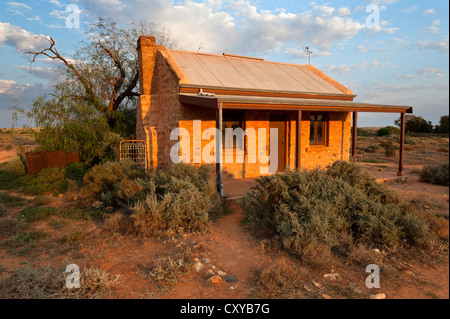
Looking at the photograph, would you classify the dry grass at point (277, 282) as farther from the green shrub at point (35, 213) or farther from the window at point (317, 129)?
the window at point (317, 129)

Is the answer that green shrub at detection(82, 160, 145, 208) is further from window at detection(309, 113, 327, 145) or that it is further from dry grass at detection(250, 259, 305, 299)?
window at detection(309, 113, 327, 145)

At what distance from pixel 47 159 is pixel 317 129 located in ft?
35.1

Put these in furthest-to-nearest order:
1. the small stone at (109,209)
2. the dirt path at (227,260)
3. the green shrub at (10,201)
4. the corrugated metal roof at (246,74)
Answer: the corrugated metal roof at (246,74)
the green shrub at (10,201)
the small stone at (109,209)
the dirt path at (227,260)

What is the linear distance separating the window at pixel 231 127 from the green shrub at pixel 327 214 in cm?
400

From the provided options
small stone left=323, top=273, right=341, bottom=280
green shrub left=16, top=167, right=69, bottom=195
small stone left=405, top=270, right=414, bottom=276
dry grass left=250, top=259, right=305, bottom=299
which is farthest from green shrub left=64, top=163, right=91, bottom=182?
small stone left=405, top=270, right=414, bottom=276

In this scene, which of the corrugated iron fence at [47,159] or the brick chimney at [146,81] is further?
the corrugated iron fence at [47,159]

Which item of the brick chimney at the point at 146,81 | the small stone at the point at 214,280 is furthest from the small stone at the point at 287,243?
the brick chimney at the point at 146,81

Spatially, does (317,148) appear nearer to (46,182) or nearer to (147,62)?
(147,62)

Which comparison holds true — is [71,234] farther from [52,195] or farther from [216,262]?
[52,195]

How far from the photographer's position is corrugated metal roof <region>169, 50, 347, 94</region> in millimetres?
9570

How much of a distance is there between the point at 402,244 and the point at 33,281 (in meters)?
5.31

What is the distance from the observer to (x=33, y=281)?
3332 mm

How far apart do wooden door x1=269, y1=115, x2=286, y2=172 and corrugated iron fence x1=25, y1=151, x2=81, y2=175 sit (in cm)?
803

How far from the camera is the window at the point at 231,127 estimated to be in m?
9.45
